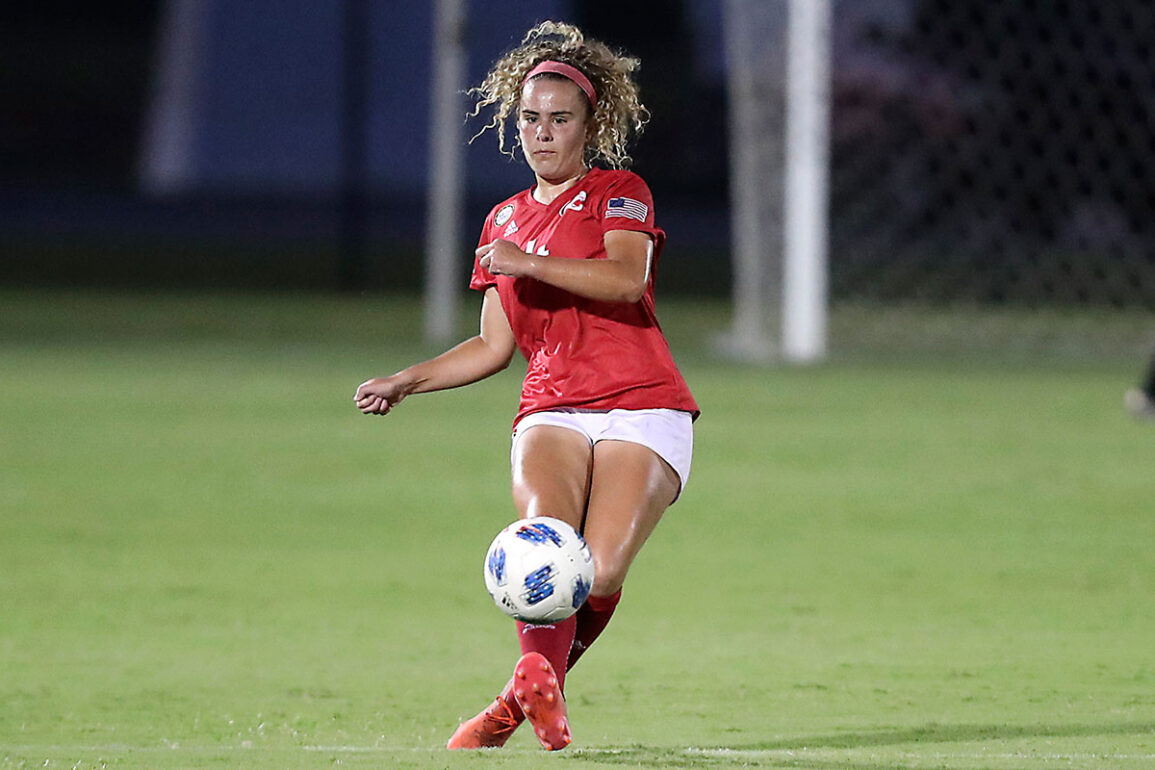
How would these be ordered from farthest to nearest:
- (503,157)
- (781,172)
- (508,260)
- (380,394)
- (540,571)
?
(503,157) → (781,172) → (380,394) → (508,260) → (540,571)

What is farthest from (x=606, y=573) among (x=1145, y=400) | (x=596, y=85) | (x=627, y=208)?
(x=1145, y=400)

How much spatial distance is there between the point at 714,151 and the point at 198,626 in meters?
39.5

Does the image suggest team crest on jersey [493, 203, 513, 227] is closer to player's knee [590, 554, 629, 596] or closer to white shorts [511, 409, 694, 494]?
white shorts [511, 409, 694, 494]

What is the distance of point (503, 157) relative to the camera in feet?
101

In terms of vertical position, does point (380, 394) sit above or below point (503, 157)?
below

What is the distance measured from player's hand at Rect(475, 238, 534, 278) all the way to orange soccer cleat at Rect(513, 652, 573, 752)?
959 millimetres

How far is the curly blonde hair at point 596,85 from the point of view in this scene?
17.8ft

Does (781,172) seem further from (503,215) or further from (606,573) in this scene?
(606,573)

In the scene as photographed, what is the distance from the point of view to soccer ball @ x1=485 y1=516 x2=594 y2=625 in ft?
15.8

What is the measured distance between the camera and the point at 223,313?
23375mm

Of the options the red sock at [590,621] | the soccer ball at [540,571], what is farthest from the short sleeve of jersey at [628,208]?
the red sock at [590,621]

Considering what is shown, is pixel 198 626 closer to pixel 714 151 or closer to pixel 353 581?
pixel 353 581

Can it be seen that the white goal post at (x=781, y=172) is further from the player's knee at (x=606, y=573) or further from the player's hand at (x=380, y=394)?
the player's knee at (x=606, y=573)

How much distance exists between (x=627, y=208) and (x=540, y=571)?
1.03m
